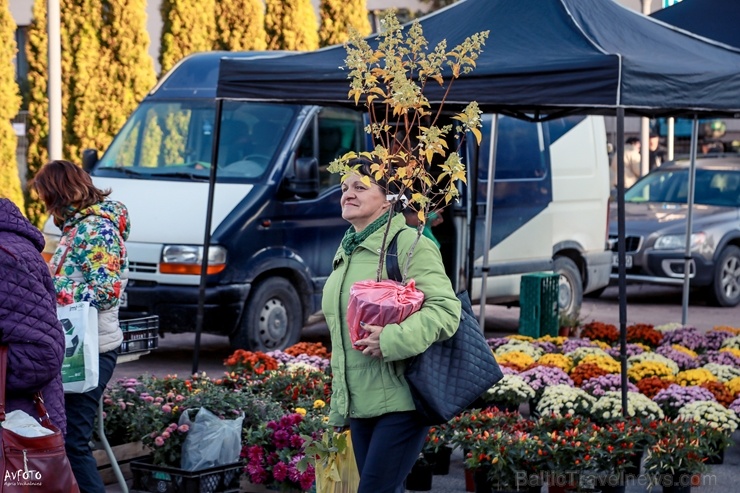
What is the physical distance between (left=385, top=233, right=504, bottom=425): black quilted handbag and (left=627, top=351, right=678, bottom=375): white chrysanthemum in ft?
14.6

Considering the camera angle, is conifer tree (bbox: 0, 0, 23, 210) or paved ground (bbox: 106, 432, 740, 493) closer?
paved ground (bbox: 106, 432, 740, 493)

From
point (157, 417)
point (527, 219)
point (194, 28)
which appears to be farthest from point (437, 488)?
point (194, 28)

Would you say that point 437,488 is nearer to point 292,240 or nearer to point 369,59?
point 369,59

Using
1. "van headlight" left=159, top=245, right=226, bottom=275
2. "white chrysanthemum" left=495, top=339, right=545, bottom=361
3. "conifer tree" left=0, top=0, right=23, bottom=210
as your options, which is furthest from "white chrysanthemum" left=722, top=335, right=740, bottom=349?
"conifer tree" left=0, top=0, right=23, bottom=210

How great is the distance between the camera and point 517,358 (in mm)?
8664

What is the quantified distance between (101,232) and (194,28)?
15567 millimetres

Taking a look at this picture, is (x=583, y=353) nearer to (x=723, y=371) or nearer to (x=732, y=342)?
(x=723, y=371)

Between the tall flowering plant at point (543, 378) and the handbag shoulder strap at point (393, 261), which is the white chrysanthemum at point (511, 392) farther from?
the handbag shoulder strap at point (393, 261)

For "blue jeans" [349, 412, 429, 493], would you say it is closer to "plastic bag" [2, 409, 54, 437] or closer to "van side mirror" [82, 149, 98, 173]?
"plastic bag" [2, 409, 54, 437]

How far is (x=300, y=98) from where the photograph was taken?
27.3ft

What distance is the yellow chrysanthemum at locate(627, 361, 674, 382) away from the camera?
8.31m

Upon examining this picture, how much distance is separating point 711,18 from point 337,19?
12.1 meters

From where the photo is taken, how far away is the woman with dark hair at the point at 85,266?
→ 5438mm

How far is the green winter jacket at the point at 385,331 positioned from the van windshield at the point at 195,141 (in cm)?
638
